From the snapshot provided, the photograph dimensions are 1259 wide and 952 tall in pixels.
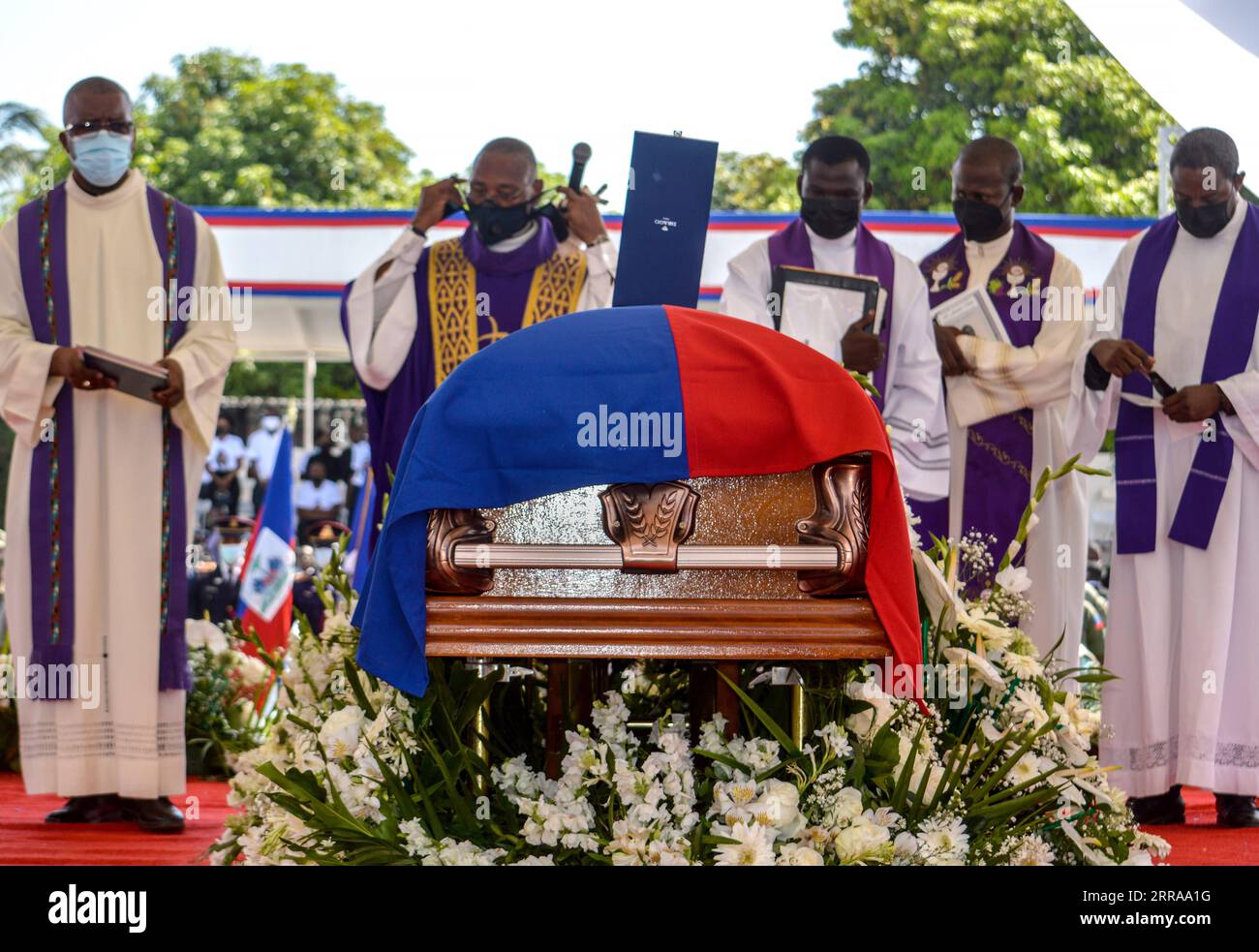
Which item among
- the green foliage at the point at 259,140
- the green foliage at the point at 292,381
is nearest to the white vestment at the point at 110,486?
the green foliage at the point at 259,140

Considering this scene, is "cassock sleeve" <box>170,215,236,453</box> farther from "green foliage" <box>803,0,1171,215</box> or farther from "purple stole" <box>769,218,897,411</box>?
"green foliage" <box>803,0,1171,215</box>

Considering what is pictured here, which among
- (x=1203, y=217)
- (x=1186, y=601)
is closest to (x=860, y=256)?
(x=1203, y=217)

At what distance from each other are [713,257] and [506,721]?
5.49 m

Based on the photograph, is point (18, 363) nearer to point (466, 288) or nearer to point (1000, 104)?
point (466, 288)

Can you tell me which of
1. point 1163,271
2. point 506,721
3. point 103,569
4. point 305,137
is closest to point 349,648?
point 506,721

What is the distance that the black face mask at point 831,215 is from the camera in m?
5.32

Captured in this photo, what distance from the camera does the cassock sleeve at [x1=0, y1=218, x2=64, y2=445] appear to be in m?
4.74

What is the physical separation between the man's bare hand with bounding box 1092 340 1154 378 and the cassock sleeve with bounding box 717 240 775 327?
113 cm

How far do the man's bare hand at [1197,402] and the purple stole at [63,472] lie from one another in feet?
11.1

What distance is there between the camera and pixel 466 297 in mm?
5238

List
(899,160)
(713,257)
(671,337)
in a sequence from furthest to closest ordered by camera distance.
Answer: (899,160) < (713,257) < (671,337)

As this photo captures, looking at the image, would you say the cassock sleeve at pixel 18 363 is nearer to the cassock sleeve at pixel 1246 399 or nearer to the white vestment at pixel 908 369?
the white vestment at pixel 908 369
